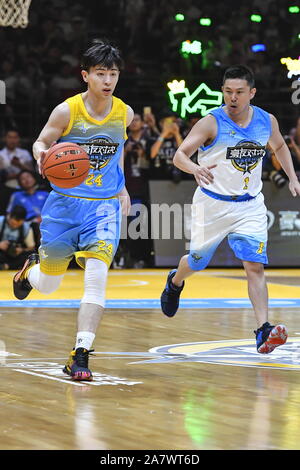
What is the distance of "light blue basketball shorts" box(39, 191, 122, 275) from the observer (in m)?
7.46

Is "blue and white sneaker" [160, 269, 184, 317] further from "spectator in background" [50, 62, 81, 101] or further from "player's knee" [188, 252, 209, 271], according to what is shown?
"spectator in background" [50, 62, 81, 101]

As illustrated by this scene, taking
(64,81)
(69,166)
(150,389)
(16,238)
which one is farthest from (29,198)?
(150,389)

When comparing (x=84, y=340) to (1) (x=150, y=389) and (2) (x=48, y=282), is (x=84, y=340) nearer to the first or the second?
(1) (x=150, y=389)

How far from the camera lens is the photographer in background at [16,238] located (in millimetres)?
16547

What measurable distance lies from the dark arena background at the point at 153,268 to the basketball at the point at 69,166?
1.35 meters

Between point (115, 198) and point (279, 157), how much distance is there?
2000 mm

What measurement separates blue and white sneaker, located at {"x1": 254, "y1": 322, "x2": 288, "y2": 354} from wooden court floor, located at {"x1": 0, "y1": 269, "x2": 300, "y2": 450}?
3.9 inches

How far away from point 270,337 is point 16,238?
8990 mm

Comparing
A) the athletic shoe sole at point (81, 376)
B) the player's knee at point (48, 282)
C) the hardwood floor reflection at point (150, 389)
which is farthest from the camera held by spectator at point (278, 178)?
the athletic shoe sole at point (81, 376)

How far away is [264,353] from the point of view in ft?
27.6

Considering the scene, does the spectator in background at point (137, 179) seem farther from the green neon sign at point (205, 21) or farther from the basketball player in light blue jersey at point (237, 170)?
the basketball player in light blue jersey at point (237, 170)

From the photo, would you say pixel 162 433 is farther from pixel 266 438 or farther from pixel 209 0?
pixel 209 0

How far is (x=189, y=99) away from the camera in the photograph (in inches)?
749

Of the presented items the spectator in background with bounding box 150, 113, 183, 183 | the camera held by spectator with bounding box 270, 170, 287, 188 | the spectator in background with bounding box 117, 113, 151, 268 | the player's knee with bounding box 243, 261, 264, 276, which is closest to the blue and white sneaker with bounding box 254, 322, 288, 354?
the player's knee with bounding box 243, 261, 264, 276
